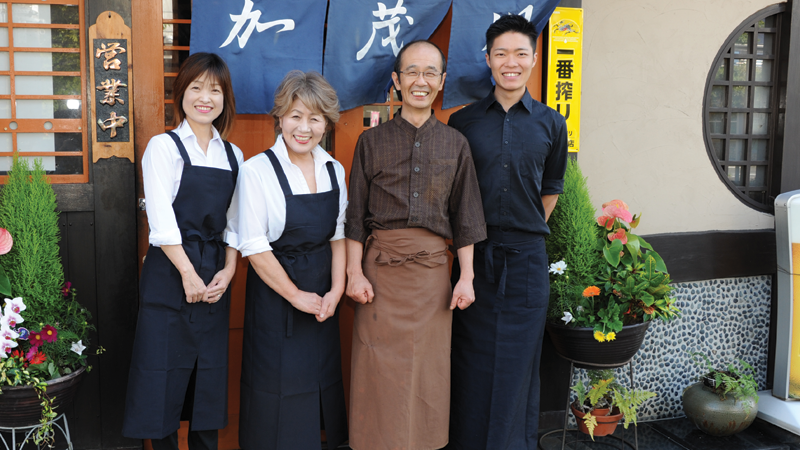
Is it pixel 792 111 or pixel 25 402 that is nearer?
pixel 25 402

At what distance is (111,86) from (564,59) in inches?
122

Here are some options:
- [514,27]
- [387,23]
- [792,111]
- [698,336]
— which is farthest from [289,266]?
[792,111]

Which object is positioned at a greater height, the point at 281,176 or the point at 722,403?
the point at 281,176

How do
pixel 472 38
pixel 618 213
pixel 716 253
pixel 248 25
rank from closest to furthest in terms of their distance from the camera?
pixel 248 25 → pixel 472 38 → pixel 618 213 → pixel 716 253

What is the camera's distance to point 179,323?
2934 mm

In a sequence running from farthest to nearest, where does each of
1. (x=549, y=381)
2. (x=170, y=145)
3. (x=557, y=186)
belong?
(x=549, y=381) → (x=557, y=186) → (x=170, y=145)

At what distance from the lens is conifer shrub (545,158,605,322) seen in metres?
3.80

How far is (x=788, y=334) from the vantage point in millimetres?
4641

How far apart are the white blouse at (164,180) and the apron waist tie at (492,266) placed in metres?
1.74

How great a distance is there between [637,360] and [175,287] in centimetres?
373

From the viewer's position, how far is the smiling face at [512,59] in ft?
10.7

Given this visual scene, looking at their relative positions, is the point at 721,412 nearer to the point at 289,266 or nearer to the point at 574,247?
the point at 574,247

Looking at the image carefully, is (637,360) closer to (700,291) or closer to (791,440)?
(700,291)

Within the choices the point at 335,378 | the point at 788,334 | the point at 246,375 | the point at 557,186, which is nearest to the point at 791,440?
the point at 788,334
